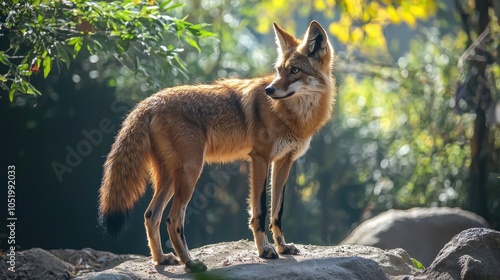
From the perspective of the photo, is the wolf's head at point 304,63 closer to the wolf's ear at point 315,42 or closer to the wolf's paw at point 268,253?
the wolf's ear at point 315,42

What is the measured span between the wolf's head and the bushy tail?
51.2 inches

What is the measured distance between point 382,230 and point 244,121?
3.67m

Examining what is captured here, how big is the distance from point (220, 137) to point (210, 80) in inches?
246

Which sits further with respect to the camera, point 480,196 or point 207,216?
point 207,216

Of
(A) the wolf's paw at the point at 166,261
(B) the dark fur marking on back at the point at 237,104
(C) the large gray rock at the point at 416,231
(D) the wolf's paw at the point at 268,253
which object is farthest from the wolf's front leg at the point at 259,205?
(C) the large gray rock at the point at 416,231

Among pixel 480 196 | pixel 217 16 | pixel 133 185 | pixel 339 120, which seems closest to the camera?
pixel 133 185

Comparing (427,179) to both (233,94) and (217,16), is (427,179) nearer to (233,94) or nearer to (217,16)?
(217,16)

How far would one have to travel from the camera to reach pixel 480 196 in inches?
511

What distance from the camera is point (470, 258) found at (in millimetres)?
5875

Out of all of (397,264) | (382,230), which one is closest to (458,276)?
(397,264)

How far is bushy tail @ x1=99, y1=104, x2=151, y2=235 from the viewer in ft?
21.1

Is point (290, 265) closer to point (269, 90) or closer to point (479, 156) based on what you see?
point (269, 90)

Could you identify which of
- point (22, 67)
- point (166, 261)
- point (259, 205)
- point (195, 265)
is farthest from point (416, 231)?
point (22, 67)

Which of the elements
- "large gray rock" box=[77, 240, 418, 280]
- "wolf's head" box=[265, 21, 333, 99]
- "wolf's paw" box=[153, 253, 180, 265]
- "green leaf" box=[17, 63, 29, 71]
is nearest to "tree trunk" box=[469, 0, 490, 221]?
"large gray rock" box=[77, 240, 418, 280]
